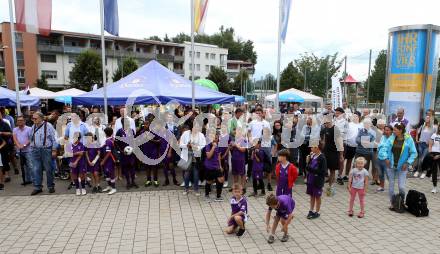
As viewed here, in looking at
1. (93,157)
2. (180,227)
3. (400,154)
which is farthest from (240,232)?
(93,157)

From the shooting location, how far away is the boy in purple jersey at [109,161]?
7352 mm

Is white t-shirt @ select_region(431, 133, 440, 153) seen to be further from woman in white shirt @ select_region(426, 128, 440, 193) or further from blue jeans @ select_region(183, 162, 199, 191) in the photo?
blue jeans @ select_region(183, 162, 199, 191)

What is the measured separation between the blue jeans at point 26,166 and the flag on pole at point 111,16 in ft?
13.6

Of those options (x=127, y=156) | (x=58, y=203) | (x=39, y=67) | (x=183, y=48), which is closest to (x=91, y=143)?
(x=127, y=156)

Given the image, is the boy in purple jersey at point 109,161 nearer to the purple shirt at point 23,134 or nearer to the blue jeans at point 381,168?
the purple shirt at point 23,134

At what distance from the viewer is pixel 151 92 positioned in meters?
9.77

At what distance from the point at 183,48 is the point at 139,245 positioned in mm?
61399

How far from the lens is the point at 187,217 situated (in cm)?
596

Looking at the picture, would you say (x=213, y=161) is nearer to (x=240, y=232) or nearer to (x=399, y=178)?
(x=240, y=232)

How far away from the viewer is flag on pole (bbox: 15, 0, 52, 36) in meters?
8.16

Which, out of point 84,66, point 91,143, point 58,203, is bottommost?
point 58,203

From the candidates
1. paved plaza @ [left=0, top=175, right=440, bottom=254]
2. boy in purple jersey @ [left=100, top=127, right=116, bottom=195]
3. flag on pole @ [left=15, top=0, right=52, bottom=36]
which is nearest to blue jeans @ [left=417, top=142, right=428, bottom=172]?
paved plaza @ [left=0, top=175, right=440, bottom=254]

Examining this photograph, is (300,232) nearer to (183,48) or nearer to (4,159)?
(4,159)

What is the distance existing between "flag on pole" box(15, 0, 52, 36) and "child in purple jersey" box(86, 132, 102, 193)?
11.4 ft
